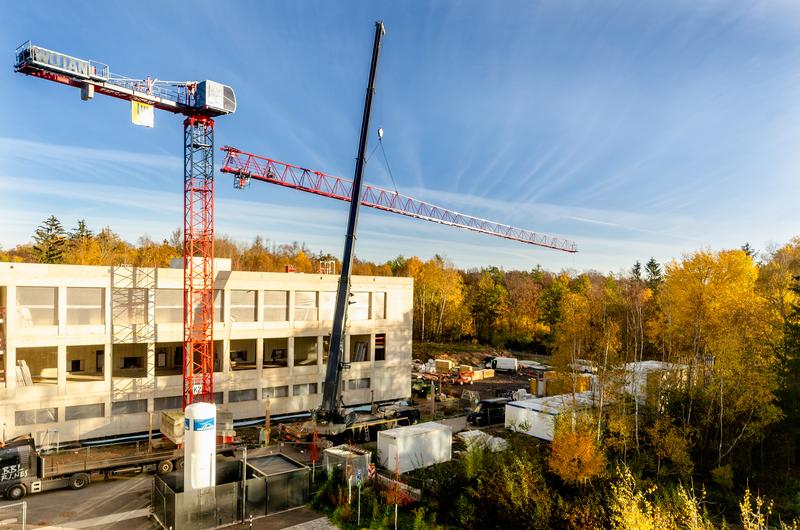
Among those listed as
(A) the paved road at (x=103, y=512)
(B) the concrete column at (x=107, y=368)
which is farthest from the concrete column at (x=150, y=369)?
(A) the paved road at (x=103, y=512)

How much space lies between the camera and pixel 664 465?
24078mm

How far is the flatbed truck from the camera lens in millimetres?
19906

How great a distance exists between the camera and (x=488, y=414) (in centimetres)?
3384

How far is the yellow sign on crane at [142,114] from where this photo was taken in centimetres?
2916

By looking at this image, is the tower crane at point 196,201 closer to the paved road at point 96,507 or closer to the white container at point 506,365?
the paved road at point 96,507

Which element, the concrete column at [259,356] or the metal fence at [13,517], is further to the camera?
the concrete column at [259,356]

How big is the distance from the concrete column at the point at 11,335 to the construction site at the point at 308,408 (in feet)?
0.24

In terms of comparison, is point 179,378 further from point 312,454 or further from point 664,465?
point 664,465

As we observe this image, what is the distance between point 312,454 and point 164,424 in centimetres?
791

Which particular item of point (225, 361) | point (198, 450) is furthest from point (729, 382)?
point (225, 361)

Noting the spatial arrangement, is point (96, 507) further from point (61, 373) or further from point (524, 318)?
point (524, 318)

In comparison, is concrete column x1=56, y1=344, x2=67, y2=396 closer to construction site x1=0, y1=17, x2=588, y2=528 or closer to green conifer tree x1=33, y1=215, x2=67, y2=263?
construction site x1=0, y1=17, x2=588, y2=528

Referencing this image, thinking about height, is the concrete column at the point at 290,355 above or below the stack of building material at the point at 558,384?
above

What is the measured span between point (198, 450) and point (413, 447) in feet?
33.1
